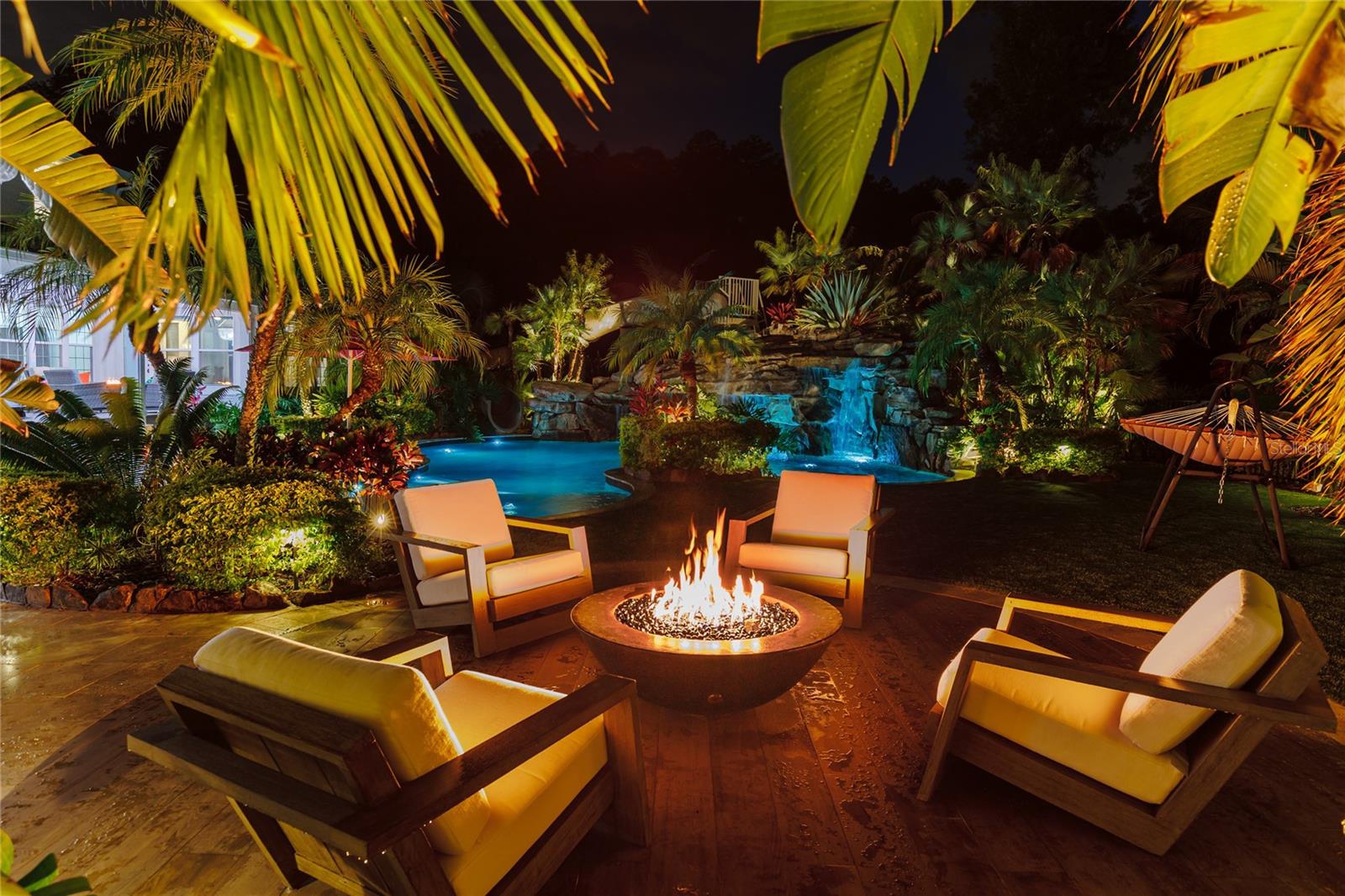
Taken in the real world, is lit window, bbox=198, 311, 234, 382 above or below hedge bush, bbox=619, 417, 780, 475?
above

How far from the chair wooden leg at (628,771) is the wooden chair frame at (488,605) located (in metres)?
1.85

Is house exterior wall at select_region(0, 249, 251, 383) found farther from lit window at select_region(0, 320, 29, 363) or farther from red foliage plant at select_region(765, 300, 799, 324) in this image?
red foliage plant at select_region(765, 300, 799, 324)

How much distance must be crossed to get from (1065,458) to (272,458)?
11.0 m

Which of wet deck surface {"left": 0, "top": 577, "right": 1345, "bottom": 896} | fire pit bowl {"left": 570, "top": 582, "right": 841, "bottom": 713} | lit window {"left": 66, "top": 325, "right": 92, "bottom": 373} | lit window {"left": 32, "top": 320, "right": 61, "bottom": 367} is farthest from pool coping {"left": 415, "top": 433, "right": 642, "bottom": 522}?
lit window {"left": 32, "top": 320, "right": 61, "bottom": 367}

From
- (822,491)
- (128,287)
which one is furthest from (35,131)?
(822,491)

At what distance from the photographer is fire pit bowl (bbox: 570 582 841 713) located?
10.4 feet

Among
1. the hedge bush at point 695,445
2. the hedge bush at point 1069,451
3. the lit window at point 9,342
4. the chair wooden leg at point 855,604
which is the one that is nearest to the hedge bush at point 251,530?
the chair wooden leg at point 855,604

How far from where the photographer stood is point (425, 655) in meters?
2.94

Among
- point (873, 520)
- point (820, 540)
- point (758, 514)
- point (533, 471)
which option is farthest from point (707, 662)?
point (533, 471)

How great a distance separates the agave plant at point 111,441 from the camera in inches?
227

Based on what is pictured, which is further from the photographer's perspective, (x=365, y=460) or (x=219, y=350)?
(x=219, y=350)

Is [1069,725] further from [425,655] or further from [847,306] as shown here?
[847,306]

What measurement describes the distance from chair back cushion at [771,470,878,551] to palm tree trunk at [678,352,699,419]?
7304 mm

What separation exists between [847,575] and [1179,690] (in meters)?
2.50
